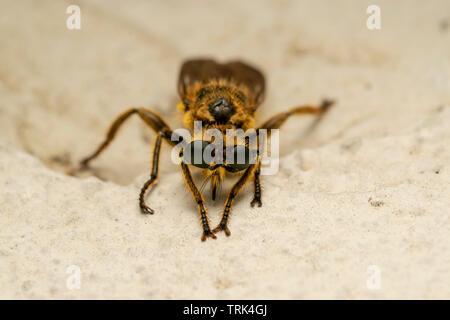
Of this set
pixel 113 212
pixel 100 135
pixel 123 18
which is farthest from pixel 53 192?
pixel 123 18

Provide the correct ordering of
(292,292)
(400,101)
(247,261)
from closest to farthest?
(292,292) → (247,261) → (400,101)

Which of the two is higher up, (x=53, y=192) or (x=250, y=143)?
(x=250, y=143)

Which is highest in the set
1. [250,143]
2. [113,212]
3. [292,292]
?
[250,143]

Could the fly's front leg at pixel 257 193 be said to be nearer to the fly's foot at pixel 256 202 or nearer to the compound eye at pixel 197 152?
the fly's foot at pixel 256 202

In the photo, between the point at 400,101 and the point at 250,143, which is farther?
the point at 400,101

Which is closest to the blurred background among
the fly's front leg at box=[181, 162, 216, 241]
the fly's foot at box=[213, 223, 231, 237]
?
the fly's front leg at box=[181, 162, 216, 241]

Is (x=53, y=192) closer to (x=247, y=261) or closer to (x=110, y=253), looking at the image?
(x=110, y=253)

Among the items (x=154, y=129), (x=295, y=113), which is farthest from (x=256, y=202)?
(x=295, y=113)

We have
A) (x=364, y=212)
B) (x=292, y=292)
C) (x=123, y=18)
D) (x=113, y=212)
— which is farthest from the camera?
(x=123, y=18)
